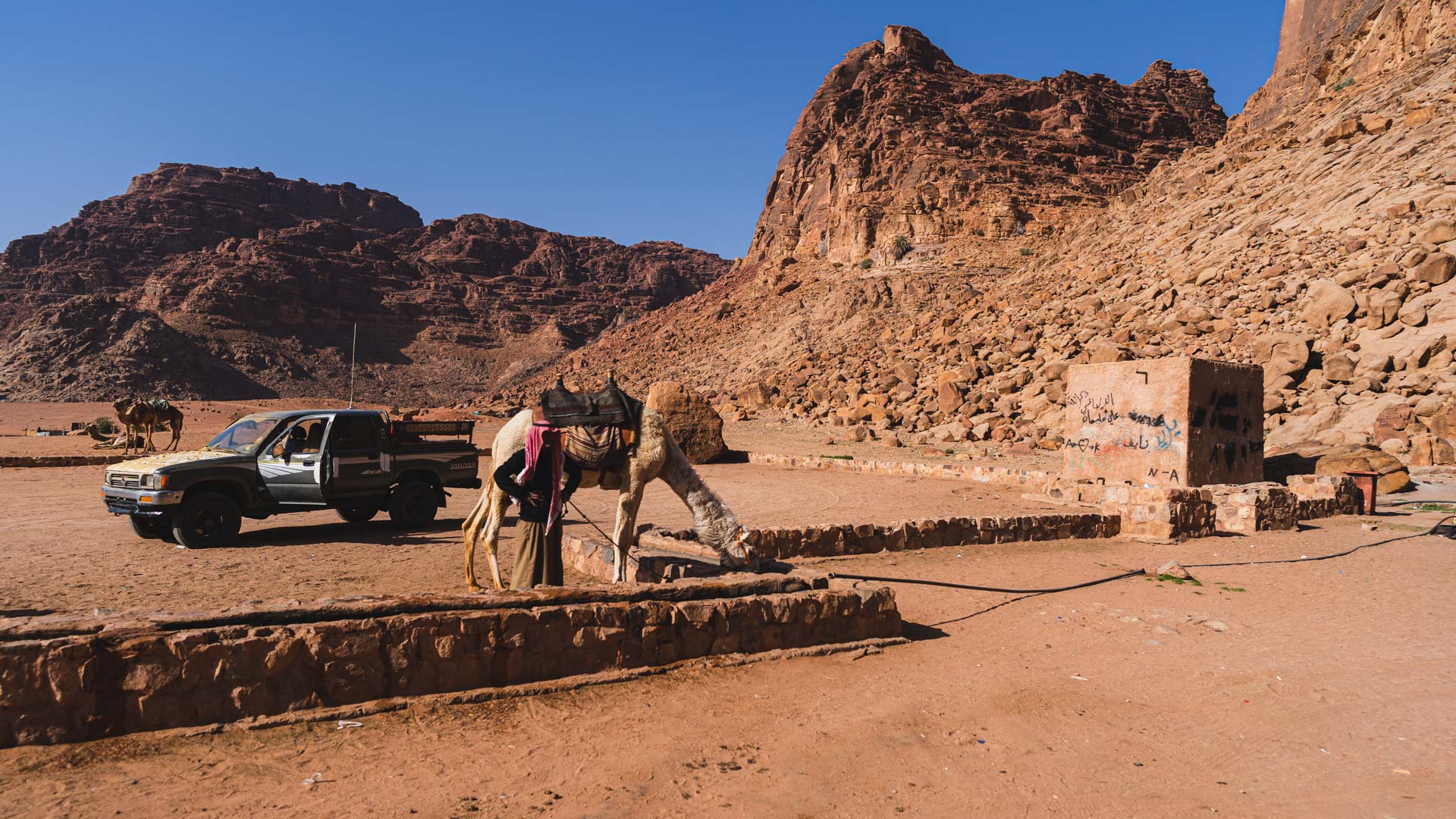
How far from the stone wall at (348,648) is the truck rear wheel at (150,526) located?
6.30m

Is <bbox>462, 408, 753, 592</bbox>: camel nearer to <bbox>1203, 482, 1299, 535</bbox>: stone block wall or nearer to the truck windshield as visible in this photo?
the truck windshield

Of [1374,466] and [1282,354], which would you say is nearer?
[1374,466]

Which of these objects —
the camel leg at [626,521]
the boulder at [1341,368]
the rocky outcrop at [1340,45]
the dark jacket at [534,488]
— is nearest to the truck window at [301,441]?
the dark jacket at [534,488]

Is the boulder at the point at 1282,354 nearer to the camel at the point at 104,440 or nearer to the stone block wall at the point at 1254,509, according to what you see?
the stone block wall at the point at 1254,509

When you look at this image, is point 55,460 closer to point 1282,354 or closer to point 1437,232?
point 1282,354

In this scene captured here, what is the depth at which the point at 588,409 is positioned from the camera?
22.7 feet

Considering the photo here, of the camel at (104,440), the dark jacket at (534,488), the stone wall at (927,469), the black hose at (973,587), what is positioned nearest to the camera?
the dark jacket at (534,488)

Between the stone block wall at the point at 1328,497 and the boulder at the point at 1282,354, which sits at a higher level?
the boulder at the point at 1282,354

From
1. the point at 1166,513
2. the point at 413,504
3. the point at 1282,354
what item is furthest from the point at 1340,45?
the point at 413,504

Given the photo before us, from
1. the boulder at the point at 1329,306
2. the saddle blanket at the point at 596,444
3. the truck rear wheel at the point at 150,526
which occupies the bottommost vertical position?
the truck rear wheel at the point at 150,526

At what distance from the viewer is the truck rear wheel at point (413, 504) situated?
11.3 m

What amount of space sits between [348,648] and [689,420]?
18.2m

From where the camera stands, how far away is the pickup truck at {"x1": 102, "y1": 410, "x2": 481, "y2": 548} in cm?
946

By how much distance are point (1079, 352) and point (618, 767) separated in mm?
27076
